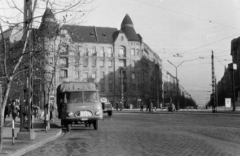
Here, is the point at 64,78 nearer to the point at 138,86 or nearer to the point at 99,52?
the point at 99,52

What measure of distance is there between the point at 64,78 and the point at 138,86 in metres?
20.0

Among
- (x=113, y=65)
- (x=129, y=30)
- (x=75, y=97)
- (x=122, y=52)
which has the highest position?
(x=129, y=30)

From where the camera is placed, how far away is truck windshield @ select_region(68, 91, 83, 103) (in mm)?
21122

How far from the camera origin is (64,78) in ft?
294

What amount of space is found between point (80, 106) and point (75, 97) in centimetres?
68

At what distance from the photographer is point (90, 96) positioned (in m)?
21.3

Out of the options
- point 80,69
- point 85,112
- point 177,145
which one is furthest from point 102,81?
point 177,145

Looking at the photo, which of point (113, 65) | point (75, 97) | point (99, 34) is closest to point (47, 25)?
point (75, 97)

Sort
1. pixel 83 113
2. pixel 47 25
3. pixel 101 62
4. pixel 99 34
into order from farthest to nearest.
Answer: pixel 99 34
pixel 101 62
pixel 83 113
pixel 47 25

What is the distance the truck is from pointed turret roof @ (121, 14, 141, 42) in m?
79.5

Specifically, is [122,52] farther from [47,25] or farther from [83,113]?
[47,25]

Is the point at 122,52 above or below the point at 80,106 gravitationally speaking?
above

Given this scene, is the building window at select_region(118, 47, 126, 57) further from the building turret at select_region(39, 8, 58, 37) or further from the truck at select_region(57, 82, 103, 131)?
the building turret at select_region(39, 8, 58, 37)

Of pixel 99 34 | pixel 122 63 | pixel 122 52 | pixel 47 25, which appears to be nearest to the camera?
pixel 47 25
